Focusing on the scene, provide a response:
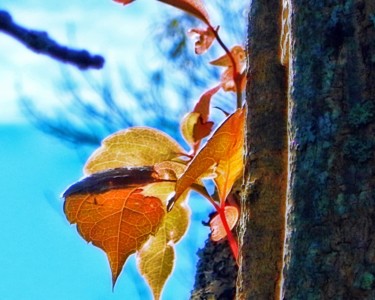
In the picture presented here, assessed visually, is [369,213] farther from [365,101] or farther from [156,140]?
[156,140]

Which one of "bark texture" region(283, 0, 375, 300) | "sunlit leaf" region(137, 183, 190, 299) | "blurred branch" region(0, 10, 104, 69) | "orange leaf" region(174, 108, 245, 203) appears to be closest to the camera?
"bark texture" region(283, 0, 375, 300)

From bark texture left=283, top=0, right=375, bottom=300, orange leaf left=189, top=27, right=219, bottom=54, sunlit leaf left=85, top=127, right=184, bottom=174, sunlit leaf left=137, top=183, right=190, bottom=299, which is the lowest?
bark texture left=283, top=0, right=375, bottom=300

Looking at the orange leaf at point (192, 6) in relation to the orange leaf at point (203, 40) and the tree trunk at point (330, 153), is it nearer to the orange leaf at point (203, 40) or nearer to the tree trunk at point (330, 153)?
the orange leaf at point (203, 40)

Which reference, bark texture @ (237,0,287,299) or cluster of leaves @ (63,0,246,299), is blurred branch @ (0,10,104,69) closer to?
cluster of leaves @ (63,0,246,299)

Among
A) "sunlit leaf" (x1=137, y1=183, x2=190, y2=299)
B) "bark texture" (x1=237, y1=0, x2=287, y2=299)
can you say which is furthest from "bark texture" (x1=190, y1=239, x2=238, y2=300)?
"bark texture" (x1=237, y1=0, x2=287, y2=299)

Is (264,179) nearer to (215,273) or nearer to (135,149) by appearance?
(135,149)

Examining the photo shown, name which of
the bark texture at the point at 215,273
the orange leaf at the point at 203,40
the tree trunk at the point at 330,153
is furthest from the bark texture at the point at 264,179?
the bark texture at the point at 215,273

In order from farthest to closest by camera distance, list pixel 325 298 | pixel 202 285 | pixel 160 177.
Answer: pixel 202 285 → pixel 160 177 → pixel 325 298

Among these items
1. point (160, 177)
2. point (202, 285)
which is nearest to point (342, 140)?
point (160, 177)
